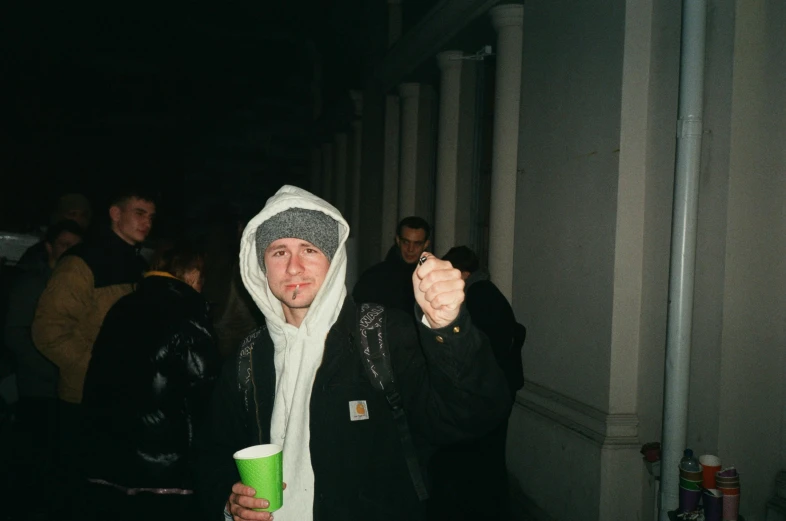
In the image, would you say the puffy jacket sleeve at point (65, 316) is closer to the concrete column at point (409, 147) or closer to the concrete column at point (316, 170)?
the concrete column at point (409, 147)

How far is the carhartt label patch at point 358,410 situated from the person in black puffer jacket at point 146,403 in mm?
1264

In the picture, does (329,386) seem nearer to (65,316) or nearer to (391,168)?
(65,316)

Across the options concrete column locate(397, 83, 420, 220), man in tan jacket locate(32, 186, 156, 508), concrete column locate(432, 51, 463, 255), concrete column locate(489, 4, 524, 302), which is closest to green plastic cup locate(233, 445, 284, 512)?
man in tan jacket locate(32, 186, 156, 508)

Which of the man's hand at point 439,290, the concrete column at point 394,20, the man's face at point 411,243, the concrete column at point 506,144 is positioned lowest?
the man's hand at point 439,290

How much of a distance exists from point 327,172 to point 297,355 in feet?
43.4

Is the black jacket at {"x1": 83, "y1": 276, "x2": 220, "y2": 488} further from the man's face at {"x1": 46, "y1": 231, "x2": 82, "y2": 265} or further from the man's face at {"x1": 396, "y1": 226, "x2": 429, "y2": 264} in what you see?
the man's face at {"x1": 396, "y1": 226, "x2": 429, "y2": 264}

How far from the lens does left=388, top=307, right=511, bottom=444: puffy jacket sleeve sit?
158 cm

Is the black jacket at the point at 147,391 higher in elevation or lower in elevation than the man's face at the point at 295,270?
lower

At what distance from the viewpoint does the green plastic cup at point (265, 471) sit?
170cm

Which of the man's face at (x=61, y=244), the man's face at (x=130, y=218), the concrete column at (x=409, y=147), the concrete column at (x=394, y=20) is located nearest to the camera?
the man's face at (x=130, y=218)

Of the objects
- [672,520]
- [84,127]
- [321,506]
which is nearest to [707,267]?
[672,520]

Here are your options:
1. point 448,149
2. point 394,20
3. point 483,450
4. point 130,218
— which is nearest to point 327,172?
point 394,20

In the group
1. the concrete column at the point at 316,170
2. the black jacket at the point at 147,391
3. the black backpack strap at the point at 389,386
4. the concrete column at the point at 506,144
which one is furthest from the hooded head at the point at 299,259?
the concrete column at the point at 316,170

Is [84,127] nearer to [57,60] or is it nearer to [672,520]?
[57,60]
